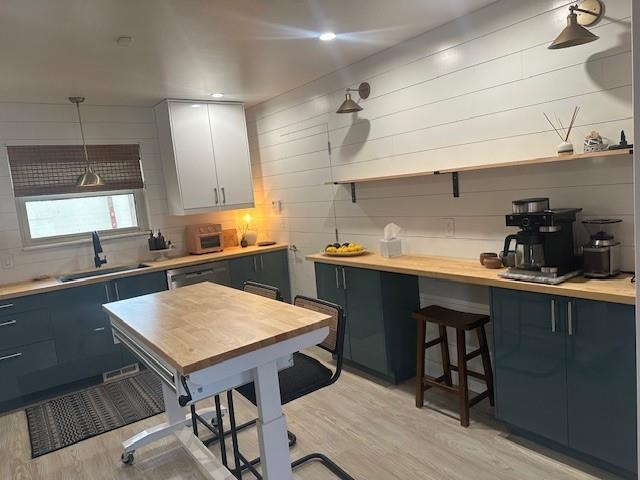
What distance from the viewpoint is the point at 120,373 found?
3.87 metres

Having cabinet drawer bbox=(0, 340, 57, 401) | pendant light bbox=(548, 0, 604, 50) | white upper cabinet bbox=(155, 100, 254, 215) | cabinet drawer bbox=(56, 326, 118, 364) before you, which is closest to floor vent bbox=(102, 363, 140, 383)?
cabinet drawer bbox=(56, 326, 118, 364)

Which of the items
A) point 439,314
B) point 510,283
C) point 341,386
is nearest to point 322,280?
point 341,386

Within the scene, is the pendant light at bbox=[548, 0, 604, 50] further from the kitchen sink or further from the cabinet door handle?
the cabinet door handle

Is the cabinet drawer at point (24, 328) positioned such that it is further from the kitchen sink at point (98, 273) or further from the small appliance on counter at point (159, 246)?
the small appliance on counter at point (159, 246)

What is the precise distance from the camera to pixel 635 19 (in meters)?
0.90

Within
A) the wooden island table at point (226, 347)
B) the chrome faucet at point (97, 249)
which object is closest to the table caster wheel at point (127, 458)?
the wooden island table at point (226, 347)

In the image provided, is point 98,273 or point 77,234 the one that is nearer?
point 98,273

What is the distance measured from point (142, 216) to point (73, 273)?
871 millimetres

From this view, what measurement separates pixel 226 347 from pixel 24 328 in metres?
2.59

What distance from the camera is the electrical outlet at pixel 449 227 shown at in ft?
9.87

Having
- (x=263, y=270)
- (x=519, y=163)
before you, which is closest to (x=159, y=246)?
(x=263, y=270)

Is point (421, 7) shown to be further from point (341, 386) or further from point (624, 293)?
point (341, 386)

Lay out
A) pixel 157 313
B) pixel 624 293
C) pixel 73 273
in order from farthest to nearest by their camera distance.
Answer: pixel 73 273 → pixel 157 313 → pixel 624 293

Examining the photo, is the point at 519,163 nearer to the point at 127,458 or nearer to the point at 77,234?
the point at 127,458
